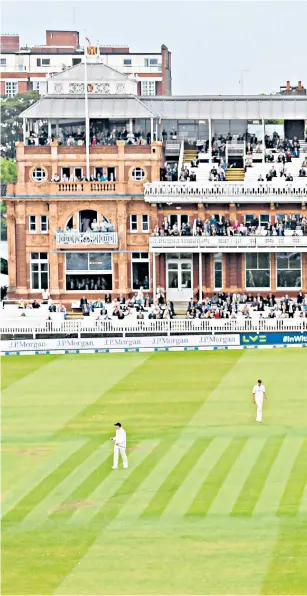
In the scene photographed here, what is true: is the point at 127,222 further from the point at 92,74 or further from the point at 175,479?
the point at 175,479

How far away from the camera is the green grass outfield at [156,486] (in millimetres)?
27156

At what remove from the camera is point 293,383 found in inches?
1940

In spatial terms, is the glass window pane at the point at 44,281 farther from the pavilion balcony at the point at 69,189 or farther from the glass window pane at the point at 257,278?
the glass window pane at the point at 257,278

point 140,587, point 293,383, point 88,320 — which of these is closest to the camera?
point 140,587

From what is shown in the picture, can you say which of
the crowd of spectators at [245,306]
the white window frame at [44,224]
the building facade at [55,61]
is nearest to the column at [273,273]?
the crowd of spectators at [245,306]

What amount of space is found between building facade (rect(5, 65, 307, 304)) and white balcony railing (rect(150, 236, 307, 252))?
0.22 feet

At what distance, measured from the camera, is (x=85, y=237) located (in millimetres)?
73375

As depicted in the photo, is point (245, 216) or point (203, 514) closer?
point (203, 514)

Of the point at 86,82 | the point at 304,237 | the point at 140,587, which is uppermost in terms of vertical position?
the point at 86,82

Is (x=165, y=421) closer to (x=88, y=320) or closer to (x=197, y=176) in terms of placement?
(x=88, y=320)

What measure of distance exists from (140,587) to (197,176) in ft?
164

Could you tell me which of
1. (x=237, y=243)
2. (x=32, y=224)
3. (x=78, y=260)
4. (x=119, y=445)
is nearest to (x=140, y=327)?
(x=237, y=243)

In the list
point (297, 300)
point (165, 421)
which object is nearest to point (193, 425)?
point (165, 421)

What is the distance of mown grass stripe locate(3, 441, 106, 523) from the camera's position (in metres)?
31.5
